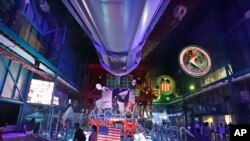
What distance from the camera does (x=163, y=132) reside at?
29.5 feet

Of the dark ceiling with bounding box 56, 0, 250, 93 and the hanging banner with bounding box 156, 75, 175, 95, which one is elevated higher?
the dark ceiling with bounding box 56, 0, 250, 93

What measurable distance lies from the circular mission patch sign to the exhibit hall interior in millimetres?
48

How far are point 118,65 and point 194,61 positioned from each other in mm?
5883

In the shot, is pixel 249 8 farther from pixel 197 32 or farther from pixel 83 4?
pixel 83 4

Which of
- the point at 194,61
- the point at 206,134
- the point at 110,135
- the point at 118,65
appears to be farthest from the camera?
the point at 194,61

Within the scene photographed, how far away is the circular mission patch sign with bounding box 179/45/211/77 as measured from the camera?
8.60 meters

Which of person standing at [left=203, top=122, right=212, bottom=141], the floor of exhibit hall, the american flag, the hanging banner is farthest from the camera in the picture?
the hanging banner

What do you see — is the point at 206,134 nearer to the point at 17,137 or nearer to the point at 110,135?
the point at 110,135

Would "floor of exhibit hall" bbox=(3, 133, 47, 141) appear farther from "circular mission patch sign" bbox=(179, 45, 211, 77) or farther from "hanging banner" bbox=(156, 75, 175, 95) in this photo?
"hanging banner" bbox=(156, 75, 175, 95)

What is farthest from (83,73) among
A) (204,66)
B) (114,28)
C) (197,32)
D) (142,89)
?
(114,28)

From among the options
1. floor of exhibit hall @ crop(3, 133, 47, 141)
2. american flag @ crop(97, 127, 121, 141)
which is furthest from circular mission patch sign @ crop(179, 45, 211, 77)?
floor of exhibit hall @ crop(3, 133, 47, 141)

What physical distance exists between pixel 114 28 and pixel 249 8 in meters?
11.1

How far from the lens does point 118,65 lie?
174 inches

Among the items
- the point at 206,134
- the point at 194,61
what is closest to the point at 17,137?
the point at 206,134
